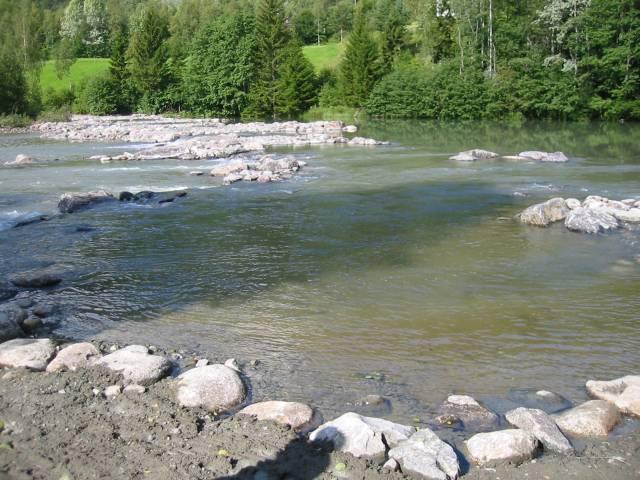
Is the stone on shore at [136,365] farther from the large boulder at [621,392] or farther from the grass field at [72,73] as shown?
the grass field at [72,73]

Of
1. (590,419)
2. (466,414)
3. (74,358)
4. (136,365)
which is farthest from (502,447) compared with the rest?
(74,358)

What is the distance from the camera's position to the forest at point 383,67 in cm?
4738

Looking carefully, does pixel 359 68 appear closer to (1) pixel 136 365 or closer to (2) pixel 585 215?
(2) pixel 585 215

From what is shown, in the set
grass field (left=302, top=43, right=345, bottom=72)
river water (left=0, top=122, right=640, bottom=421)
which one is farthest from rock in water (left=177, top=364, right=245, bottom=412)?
grass field (left=302, top=43, right=345, bottom=72)

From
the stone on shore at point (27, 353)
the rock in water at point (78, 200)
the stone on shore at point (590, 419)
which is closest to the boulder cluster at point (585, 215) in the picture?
the stone on shore at point (590, 419)

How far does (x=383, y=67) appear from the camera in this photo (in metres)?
64.4

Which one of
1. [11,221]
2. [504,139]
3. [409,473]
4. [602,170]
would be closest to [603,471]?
[409,473]

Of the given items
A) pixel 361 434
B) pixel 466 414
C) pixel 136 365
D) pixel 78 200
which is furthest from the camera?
pixel 78 200

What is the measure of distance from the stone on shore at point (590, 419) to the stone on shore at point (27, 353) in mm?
5294

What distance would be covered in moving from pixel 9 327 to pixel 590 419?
6.62 m

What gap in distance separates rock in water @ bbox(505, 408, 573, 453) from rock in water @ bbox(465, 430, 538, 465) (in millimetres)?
171

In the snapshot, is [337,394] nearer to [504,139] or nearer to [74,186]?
[74,186]

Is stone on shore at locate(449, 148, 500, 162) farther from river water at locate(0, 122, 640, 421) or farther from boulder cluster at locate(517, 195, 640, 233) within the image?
boulder cluster at locate(517, 195, 640, 233)

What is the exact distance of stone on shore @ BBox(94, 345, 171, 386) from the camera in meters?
6.44
